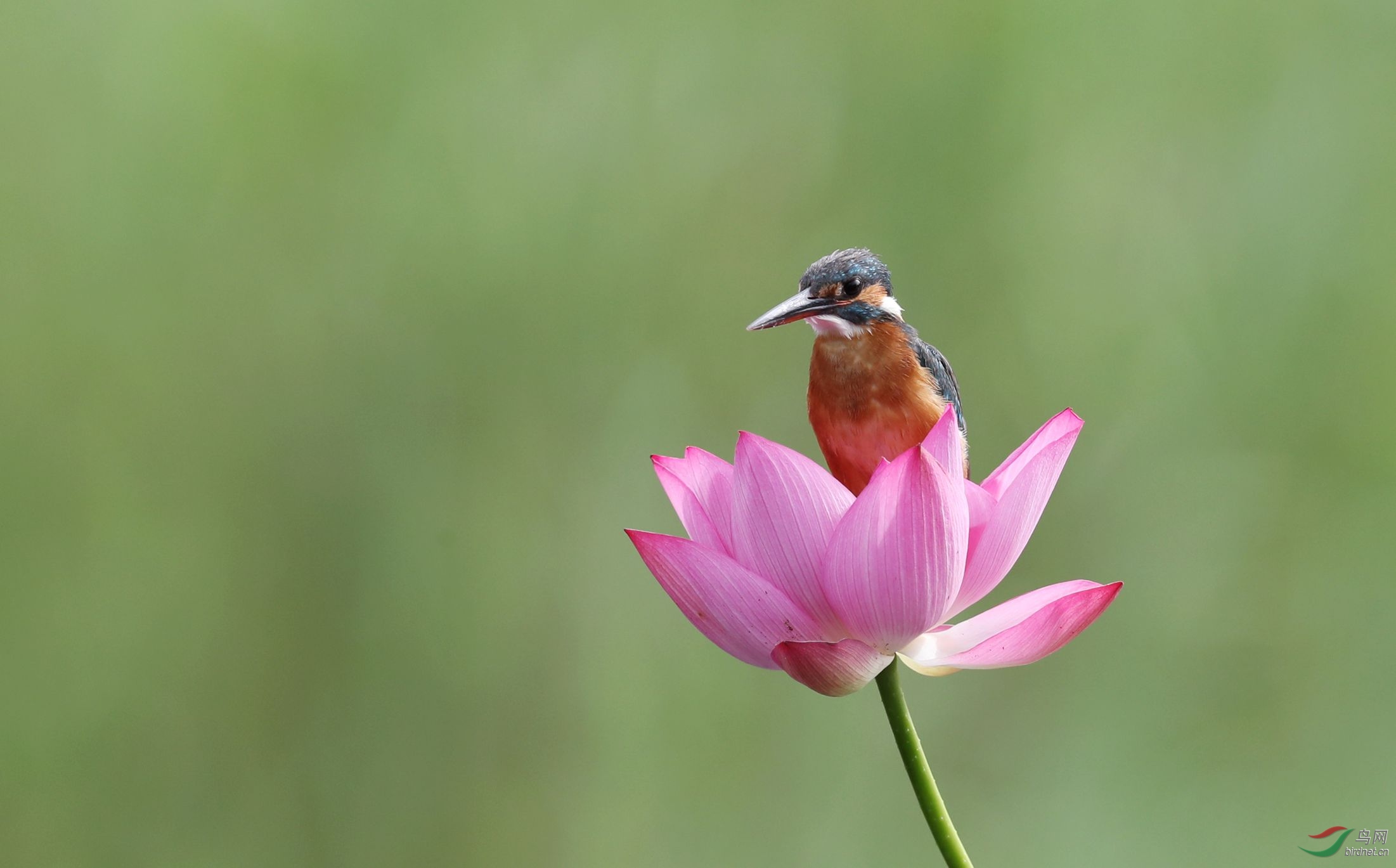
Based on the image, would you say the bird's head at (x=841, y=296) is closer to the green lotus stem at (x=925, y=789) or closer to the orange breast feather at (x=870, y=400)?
the orange breast feather at (x=870, y=400)

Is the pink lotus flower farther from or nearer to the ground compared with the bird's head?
nearer to the ground

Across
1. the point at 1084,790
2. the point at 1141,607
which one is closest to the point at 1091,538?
the point at 1141,607

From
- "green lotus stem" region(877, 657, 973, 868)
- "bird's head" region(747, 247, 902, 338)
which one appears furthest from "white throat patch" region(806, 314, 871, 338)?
"green lotus stem" region(877, 657, 973, 868)

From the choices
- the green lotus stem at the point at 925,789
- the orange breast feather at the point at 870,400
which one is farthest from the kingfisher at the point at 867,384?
the green lotus stem at the point at 925,789

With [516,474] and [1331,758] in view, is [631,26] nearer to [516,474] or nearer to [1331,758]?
[516,474]

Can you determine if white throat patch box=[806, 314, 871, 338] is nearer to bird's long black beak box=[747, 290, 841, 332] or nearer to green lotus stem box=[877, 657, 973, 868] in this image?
bird's long black beak box=[747, 290, 841, 332]

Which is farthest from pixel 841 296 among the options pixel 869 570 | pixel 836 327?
pixel 869 570

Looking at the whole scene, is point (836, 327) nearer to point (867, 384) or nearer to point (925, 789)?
point (867, 384)
